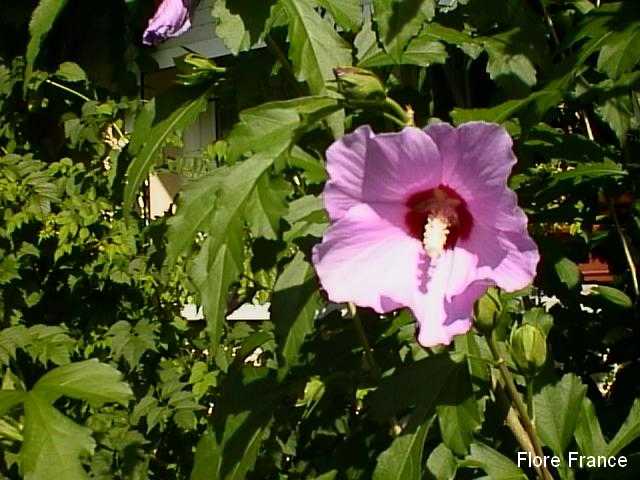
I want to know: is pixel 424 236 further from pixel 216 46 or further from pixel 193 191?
pixel 216 46

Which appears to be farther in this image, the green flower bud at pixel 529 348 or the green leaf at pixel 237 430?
the green leaf at pixel 237 430

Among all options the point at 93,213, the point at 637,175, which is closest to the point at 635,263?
the point at 637,175

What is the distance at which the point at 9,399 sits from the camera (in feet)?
4.33

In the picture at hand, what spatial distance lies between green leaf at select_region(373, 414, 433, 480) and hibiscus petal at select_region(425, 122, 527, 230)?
0.27m

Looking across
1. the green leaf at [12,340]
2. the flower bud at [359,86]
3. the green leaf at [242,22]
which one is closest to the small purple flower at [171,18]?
the green leaf at [242,22]

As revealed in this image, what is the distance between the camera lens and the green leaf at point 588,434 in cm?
134

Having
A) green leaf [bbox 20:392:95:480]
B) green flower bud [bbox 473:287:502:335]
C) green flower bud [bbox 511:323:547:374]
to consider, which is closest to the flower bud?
green flower bud [bbox 473:287:502:335]

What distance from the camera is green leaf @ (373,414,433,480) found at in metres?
1.06

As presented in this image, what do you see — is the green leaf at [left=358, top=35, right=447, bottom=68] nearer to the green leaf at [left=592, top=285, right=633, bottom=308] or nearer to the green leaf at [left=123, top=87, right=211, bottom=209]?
the green leaf at [left=123, top=87, right=211, bottom=209]

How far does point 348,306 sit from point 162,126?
→ 1.11 feet

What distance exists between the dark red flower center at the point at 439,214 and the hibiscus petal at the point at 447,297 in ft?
0.09

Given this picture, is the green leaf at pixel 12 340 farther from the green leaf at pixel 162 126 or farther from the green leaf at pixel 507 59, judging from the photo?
the green leaf at pixel 507 59

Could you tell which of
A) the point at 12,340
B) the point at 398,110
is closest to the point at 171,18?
the point at 398,110

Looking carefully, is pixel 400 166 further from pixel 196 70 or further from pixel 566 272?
pixel 566 272
